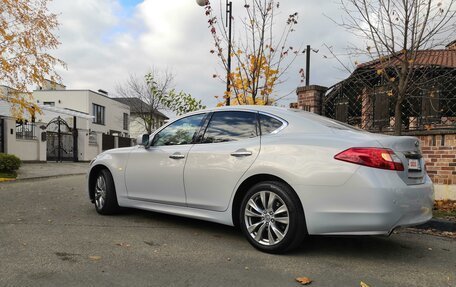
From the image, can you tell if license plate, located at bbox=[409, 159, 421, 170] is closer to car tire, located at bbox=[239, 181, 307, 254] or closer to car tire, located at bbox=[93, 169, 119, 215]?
car tire, located at bbox=[239, 181, 307, 254]

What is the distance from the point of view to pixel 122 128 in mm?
47875

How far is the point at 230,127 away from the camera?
4.95 metres

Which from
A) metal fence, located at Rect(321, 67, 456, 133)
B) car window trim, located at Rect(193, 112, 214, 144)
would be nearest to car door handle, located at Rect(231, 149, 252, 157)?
car window trim, located at Rect(193, 112, 214, 144)

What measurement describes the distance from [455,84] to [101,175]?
6.90 meters

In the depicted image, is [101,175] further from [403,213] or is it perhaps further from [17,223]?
[403,213]

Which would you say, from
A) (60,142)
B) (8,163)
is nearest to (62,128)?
Answer: (60,142)

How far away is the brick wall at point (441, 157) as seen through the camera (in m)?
7.36

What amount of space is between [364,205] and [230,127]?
183 centimetres

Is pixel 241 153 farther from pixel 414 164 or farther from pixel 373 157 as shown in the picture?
pixel 414 164

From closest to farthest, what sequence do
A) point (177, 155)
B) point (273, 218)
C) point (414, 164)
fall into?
point (414, 164) → point (273, 218) → point (177, 155)

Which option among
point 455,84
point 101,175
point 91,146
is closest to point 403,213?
point 101,175

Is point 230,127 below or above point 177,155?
above

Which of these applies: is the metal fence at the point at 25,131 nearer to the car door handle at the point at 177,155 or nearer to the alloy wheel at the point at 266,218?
the car door handle at the point at 177,155

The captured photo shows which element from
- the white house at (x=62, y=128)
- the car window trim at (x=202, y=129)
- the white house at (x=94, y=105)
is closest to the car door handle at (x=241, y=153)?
the car window trim at (x=202, y=129)
